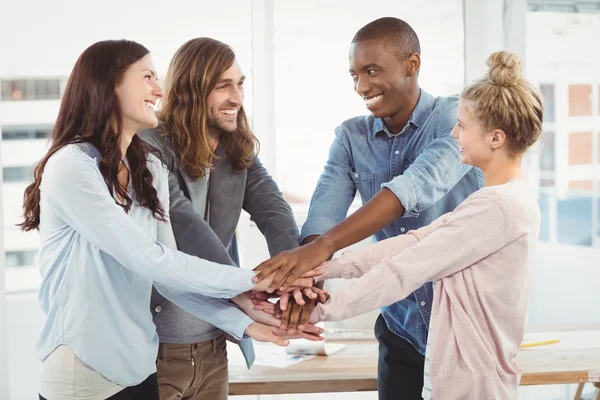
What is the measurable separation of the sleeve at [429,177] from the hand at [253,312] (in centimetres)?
49

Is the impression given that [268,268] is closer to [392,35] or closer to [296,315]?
[296,315]

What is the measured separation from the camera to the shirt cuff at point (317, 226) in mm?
2240

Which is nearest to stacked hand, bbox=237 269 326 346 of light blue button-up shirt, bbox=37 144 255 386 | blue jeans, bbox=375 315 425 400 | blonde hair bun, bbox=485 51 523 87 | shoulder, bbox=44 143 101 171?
blue jeans, bbox=375 315 425 400

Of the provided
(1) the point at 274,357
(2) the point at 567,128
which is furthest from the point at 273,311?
(2) the point at 567,128

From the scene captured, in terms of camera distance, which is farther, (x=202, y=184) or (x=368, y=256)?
(x=202, y=184)

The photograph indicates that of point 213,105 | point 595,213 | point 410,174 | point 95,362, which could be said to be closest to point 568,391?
point 595,213

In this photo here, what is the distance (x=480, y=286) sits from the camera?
168 centimetres

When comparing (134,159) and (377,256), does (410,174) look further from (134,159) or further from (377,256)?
(134,159)

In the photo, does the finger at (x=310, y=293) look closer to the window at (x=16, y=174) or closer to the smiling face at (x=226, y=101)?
the smiling face at (x=226, y=101)

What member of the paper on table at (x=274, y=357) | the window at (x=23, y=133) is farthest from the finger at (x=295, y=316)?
the window at (x=23, y=133)

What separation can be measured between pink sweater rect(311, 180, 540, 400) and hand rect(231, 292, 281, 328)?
1.76 ft

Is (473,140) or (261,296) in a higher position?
(473,140)

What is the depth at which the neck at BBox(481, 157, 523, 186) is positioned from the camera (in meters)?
1.77

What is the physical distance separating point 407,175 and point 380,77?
0.33 m
